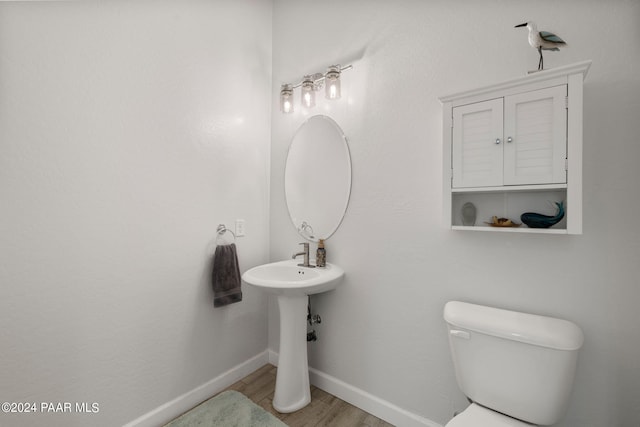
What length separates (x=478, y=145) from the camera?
115cm

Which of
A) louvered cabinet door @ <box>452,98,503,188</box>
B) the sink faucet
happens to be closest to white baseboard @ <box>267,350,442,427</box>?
the sink faucet

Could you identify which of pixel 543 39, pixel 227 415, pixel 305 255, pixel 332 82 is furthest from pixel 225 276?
pixel 543 39

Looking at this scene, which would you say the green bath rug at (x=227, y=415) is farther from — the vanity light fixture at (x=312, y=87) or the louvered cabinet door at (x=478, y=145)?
the vanity light fixture at (x=312, y=87)

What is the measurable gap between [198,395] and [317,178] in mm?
1518

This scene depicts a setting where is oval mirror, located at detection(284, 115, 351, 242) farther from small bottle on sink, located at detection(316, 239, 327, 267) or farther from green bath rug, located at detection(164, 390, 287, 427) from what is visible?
green bath rug, located at detection(164, 390, 287, 427)

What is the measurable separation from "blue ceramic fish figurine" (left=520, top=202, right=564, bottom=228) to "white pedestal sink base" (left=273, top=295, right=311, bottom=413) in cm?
114

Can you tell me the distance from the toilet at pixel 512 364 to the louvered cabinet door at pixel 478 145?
547 mm

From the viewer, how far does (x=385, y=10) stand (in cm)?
156

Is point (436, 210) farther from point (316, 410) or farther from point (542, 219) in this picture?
point (316, 410)

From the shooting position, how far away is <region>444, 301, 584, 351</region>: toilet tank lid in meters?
0.97

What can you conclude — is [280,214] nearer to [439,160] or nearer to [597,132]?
[439,160]

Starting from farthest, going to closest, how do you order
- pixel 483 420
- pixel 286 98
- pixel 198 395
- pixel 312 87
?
1. pixel 286 98
2. pixel 312 87
3. pixel 198 395
4. pixel 483 420

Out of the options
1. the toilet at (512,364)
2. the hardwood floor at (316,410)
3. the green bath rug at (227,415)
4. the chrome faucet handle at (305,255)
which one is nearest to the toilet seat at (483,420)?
the toilet at (512,364)

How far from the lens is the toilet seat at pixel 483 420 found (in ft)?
3.22
